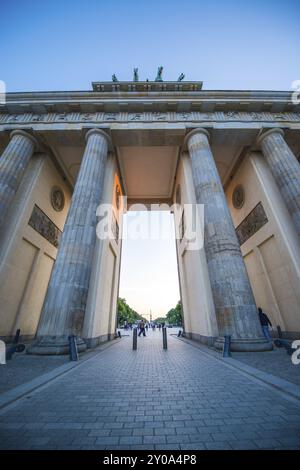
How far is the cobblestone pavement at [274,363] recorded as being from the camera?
4125 millimetres

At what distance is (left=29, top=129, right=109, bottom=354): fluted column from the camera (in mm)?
6760

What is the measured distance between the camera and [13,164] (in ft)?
34.6

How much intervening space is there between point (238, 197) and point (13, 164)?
14441mm

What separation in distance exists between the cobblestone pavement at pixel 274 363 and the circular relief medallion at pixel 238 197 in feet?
32.5

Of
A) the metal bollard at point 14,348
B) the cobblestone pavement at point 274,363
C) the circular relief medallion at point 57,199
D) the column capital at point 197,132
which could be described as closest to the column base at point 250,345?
the cobblestone pavement at point 274,363

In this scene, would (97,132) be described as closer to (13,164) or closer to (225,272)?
(13,164)

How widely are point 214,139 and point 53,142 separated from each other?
10.5 metres

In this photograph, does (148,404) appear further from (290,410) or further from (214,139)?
(214,139)

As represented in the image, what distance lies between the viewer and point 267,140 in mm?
11844

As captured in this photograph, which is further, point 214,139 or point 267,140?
point 214,139

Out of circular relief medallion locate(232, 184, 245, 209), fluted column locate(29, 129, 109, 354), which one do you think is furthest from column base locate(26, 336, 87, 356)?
circular relief medallion locate(232, 184, 245, 209)

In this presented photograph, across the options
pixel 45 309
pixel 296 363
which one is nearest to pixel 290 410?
pixel 296 363

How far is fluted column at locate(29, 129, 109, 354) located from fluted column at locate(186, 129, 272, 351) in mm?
5291

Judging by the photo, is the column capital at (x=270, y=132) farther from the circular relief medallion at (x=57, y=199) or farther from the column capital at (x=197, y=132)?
the circular relief medallion at (x=57, y=199)
